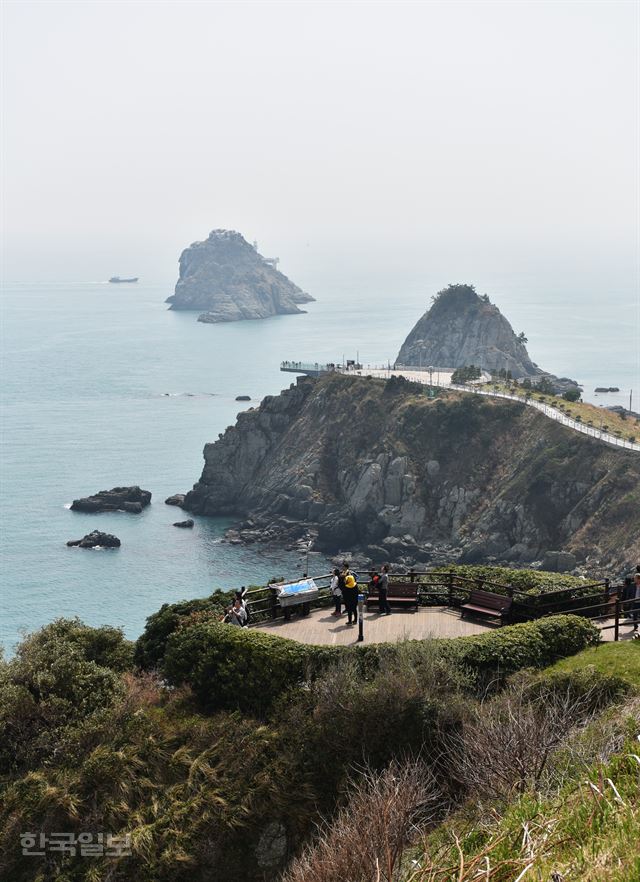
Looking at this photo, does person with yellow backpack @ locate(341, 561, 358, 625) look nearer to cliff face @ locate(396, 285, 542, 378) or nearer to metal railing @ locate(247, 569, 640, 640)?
metal railing @ locate(247, 569, 640, 640)

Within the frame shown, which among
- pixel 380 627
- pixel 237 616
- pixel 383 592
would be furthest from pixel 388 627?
pixel 237 616

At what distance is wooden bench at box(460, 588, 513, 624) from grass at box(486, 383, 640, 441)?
70.7m

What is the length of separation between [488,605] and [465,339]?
471ft

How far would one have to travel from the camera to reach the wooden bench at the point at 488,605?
23156mm

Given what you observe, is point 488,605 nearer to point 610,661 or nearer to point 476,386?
point 610,661

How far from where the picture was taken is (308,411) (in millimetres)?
116562

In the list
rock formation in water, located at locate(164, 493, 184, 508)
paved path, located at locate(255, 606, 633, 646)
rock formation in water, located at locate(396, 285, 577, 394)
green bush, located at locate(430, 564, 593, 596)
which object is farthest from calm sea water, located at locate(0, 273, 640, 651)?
rock formation in water, located at locate(396, 285, 577, 394)

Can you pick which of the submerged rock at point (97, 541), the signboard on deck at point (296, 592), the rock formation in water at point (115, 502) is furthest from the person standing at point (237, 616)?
the rock formation in water at point (115, 502)

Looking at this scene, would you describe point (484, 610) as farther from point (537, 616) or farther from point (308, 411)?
point (308, 411)

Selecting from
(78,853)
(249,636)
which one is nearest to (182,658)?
(249,636)

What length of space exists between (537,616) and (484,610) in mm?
1398

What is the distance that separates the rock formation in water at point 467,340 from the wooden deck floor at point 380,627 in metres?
134

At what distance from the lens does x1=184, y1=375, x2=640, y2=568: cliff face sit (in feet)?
285

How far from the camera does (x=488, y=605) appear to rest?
23.8 metres
